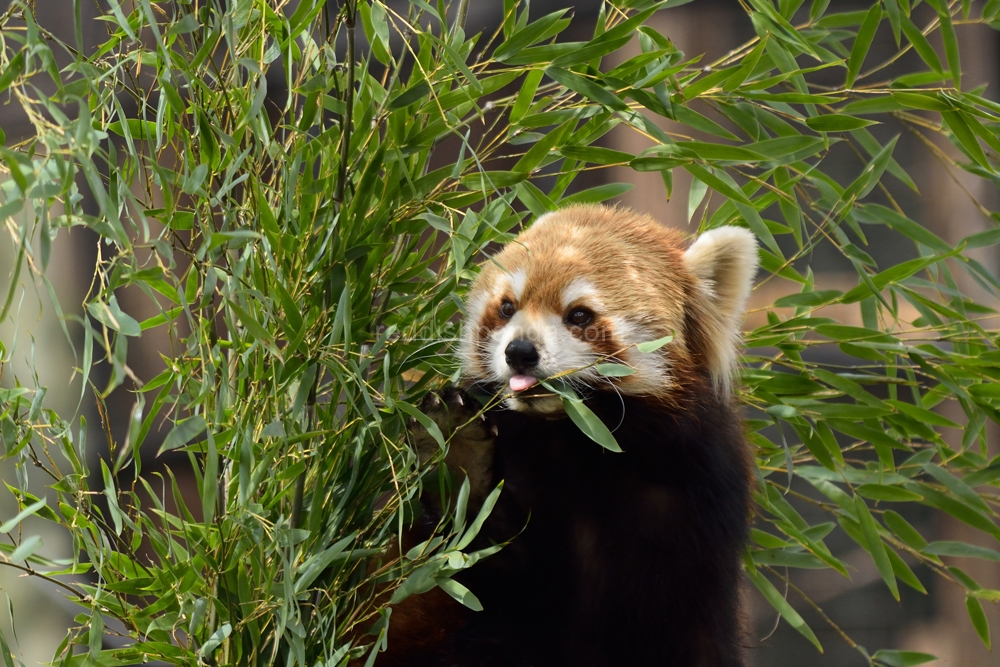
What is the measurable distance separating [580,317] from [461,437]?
0.36 m

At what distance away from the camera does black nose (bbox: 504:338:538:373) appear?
4.98ft

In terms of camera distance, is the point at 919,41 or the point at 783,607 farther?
the point at 783,607

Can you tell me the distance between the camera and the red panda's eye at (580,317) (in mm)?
1643

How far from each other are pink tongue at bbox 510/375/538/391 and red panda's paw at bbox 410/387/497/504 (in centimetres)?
7

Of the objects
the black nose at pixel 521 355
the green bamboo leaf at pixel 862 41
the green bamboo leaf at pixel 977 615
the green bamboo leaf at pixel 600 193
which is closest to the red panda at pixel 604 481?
the black nose at pixel 521 355

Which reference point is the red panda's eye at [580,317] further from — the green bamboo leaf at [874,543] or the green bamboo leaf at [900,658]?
the green bamboo leaf at [900,658]

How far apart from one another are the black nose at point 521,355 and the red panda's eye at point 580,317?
146mm

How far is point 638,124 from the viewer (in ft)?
4.77

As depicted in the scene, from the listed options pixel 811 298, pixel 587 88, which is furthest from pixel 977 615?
pixel 587 88

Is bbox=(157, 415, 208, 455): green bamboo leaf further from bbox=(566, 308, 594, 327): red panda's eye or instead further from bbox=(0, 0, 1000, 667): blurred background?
bbox=(0, 0, 1000, 667): blurred background

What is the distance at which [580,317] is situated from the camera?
1646mm

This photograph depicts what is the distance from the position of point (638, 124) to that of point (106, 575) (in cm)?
104

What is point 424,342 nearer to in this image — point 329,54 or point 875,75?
point 329,54

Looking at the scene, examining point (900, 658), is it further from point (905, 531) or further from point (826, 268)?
point (826, 268)
